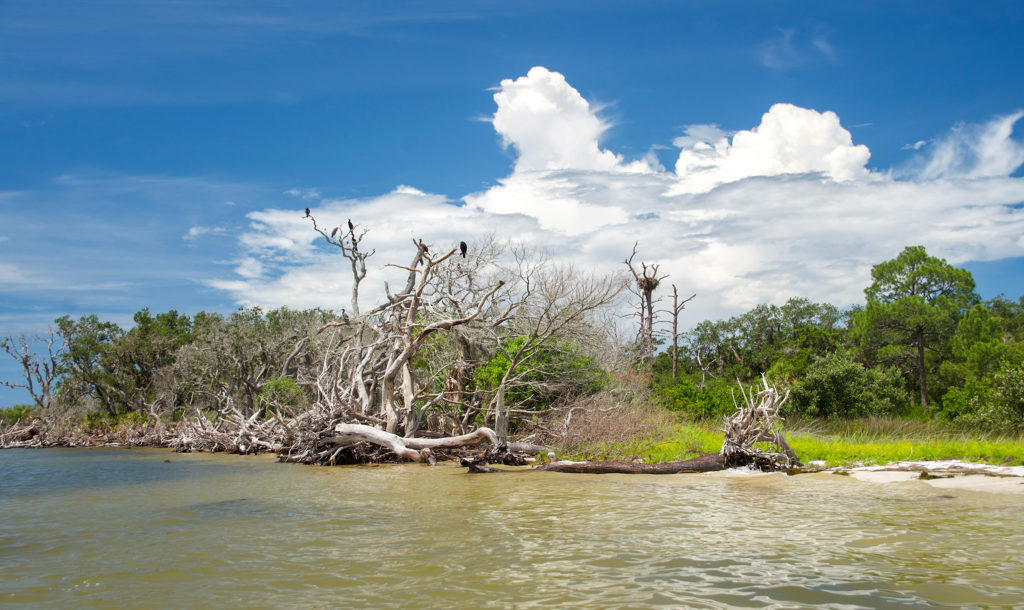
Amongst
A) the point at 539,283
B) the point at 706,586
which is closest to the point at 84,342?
the point at 539,283

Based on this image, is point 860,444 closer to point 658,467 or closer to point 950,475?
point 950,475

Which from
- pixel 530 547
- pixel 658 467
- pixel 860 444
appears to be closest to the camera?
pixel 530 547

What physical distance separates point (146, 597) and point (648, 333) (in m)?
38.3

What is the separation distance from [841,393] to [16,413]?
42534mm

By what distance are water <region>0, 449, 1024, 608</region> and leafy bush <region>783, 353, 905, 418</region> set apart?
11312mm

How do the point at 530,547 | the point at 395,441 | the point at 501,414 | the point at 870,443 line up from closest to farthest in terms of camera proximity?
the point at 530,547 < the point at 870,443 < the point at 501,414 < the point at 395,441

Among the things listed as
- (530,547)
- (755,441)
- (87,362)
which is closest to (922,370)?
(755,441)

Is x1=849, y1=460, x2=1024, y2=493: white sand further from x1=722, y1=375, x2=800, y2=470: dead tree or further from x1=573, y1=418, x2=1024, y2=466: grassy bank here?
x1=722, y1=375, x2=800, y2=470: dead tree

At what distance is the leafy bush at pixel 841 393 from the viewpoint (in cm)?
2203

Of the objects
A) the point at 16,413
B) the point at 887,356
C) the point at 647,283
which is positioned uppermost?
the point at 647,283

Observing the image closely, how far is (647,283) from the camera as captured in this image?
4159 cm

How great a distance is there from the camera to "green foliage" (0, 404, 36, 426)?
37.7 meters

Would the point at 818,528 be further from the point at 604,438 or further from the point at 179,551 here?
the point at 604,438

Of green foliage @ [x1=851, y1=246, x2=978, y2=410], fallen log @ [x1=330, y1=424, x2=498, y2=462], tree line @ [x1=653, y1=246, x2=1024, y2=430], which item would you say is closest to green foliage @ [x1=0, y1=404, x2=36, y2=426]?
fallen log @ [x1=330, y1=424, x2=498, y2=462]
